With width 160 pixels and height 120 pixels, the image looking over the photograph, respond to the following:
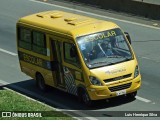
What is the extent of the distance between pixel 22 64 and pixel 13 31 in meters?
8.65

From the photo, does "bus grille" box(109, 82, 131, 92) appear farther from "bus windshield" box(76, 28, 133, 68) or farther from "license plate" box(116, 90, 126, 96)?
"bus windshield" box(76, 28, 133, 68)

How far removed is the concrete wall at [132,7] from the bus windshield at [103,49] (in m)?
11.6

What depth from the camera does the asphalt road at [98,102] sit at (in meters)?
15.6

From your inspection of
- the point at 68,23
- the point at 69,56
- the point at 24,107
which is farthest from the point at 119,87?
the point at 24,107

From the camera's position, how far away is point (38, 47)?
17406mm

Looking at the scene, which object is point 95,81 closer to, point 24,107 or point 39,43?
point 24,107

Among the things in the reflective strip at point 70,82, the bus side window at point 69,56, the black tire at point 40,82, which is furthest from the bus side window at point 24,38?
the reflective strip at point 70,82

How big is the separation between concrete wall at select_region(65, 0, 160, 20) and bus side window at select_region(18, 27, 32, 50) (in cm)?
1067

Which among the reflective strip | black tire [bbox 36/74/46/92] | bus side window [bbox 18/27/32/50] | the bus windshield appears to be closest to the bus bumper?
the bus windshield

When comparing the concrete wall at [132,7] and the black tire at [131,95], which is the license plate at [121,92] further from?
the concrete wall at [132,7]

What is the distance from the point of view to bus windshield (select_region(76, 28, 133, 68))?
15578mm

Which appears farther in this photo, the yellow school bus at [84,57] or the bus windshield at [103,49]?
the bus windshield at [103,49]

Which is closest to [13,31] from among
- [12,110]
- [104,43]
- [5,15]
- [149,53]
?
[5,15]

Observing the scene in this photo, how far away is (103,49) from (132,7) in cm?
1311
